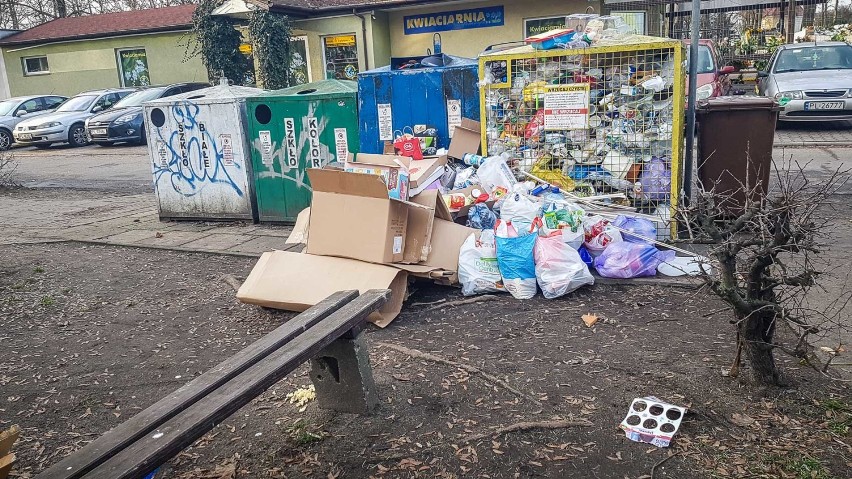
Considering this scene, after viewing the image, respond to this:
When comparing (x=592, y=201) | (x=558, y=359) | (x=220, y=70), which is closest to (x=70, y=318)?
(x=558, y=359)

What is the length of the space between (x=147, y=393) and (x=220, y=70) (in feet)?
52.4

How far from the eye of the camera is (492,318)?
4.65 meters

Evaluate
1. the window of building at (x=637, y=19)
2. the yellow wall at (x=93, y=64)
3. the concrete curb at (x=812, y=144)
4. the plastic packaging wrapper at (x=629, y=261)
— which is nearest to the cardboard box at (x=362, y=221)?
the plastic packaging wrapper at (x=629, y=261)

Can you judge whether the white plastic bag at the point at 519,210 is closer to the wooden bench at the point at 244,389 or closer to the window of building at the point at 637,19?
the wooden bench at the point at 244,389

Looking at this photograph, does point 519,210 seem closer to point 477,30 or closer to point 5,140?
point 477,30

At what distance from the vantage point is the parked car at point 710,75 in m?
12.0

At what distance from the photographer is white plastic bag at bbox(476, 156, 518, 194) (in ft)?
19.6

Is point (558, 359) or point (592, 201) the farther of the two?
point (592, 201)

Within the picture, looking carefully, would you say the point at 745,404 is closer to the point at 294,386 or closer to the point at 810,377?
the point at 810,377

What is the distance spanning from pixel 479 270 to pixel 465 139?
178 centimetres

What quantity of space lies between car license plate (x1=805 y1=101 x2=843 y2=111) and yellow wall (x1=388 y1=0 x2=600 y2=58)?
642cm

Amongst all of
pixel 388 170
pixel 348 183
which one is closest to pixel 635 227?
pixel 388 170

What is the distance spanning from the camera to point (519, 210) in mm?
5273

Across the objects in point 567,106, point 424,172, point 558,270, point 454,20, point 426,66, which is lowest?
point 558,270
